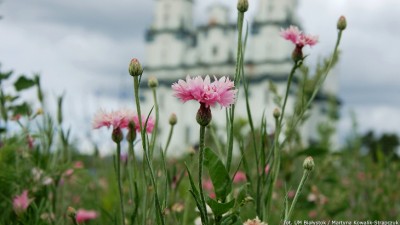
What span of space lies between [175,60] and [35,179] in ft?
85.3

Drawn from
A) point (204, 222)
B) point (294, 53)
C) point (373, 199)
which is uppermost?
point (294, 53)

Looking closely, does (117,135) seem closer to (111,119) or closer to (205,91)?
(111,119)

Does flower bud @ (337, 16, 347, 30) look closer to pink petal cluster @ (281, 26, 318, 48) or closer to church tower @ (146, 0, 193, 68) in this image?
pink petal cluster @ (281, 26, 318, 48)

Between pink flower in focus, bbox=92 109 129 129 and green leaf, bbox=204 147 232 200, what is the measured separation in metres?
0.17

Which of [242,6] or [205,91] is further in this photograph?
[242,6]

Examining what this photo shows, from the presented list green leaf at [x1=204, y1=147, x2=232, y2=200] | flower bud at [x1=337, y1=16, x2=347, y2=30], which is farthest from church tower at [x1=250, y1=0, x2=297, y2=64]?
green leaf at [x1=204, y1=147, x2=232, y2=200]

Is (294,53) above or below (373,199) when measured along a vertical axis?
above

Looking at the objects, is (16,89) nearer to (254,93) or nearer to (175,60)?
(254,93)

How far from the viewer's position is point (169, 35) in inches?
1075

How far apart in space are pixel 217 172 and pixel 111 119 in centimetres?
20

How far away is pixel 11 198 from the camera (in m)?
1.04

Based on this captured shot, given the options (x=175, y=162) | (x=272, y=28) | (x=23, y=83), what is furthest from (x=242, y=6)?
(x=272, y=28)

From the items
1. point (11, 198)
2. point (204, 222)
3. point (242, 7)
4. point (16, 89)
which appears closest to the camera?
point (204, 222)

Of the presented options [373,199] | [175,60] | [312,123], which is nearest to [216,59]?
[175,60]
